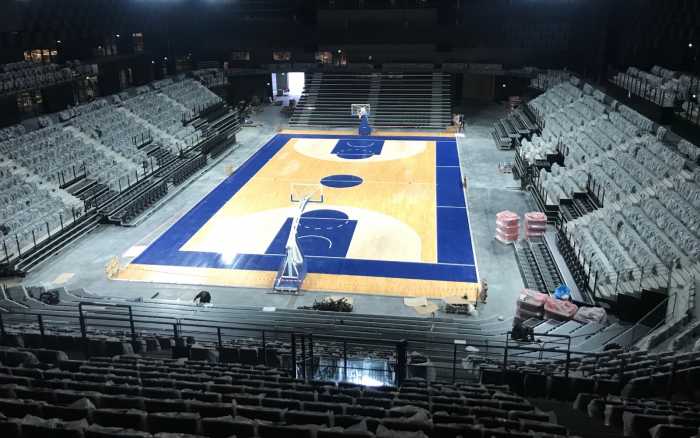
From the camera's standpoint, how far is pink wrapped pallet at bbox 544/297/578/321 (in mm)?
15398

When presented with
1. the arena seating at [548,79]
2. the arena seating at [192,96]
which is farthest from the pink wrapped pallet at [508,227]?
the arena seating at [192,96]

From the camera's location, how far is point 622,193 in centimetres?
2091

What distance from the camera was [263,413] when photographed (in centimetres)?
780

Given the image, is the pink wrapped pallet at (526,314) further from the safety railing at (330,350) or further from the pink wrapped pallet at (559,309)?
the safety railing at (330,350)

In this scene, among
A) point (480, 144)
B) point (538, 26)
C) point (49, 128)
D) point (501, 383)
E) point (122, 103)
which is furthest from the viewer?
point (538, 26)

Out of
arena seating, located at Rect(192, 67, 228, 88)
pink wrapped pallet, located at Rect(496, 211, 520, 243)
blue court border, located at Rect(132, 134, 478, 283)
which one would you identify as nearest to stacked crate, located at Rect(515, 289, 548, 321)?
blue court border, located at Rect(132, 134, 478, 283)

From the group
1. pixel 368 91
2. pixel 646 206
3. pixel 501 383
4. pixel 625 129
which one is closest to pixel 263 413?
pixel 501 383

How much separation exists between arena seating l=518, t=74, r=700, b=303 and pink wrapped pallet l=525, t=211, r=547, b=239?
743mm

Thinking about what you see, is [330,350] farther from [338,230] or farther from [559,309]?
[338,230]

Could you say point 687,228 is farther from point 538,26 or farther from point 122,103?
point 538,26

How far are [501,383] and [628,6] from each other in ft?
105

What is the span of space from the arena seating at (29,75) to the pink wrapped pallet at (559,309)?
2560cm

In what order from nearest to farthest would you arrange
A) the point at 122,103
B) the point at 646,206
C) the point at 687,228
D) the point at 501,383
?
the point at 501,383, the point at 687,228, the point at 646,206, the point at 122,103

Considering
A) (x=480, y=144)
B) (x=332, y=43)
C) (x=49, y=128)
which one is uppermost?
(x=332, y=43)
